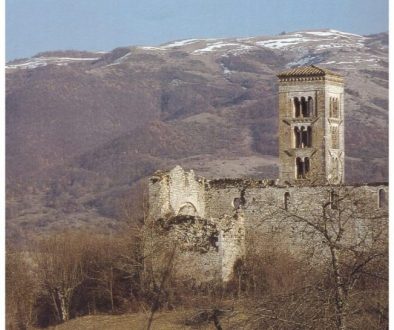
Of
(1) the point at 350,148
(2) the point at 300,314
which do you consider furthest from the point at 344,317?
(1) the point at 350,148

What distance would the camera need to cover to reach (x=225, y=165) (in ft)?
407

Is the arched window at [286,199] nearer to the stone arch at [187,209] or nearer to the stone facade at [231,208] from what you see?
the stone facade at [231,208]

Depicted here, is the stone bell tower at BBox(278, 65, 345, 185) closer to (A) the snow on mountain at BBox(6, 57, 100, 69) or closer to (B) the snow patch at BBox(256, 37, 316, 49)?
(B) the snow patch at BBox(256, 37, 316, 49)

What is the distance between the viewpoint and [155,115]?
6555 inches

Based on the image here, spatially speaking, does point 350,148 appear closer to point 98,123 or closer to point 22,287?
point 98,123

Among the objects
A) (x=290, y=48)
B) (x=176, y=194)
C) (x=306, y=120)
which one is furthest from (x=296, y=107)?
(x=290, y=48)

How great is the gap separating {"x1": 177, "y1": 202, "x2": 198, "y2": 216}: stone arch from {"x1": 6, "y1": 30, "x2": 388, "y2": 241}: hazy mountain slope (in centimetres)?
5608

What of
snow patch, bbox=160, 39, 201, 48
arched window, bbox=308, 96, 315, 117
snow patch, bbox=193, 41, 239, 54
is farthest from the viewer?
snow patch, bbox=160, 39, 201, 48

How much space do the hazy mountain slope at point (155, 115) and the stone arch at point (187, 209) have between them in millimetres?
56079

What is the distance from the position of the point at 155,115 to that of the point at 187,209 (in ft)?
410

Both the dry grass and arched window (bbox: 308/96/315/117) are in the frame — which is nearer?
the dry grass

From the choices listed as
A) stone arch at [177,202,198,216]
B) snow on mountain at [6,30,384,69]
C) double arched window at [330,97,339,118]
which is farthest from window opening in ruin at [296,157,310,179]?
snow on mountain at [6,30,384,69]

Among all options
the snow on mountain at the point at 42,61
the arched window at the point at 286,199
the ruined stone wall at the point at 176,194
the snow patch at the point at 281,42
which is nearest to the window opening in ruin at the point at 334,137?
the ruined stone wall at the point at 176,194

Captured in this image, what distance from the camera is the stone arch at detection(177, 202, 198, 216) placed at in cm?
4118
